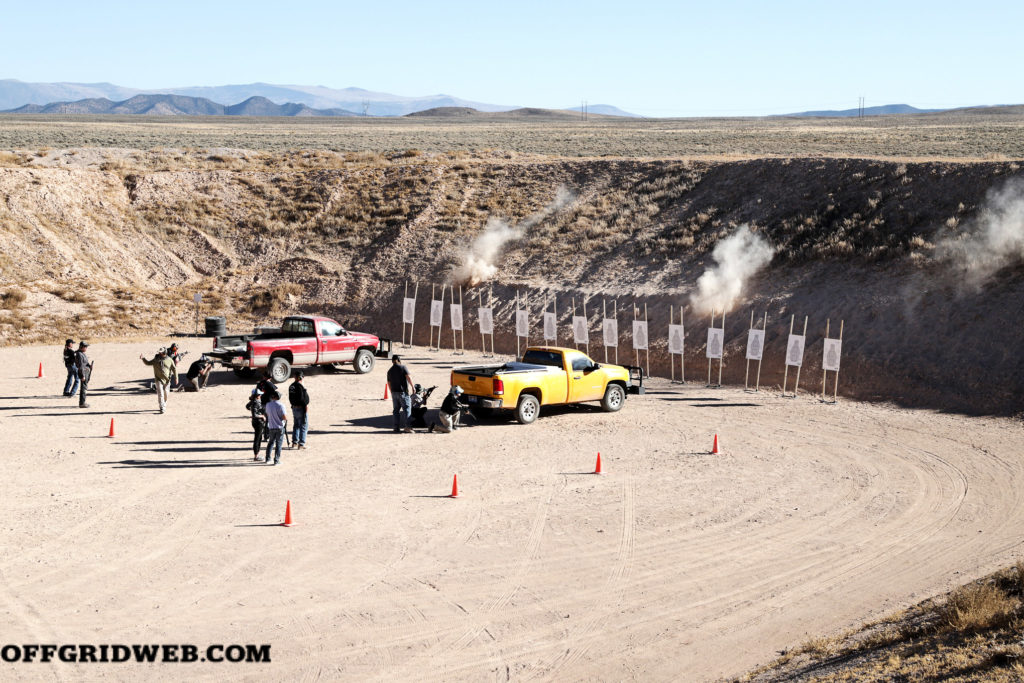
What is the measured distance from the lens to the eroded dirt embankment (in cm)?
3148

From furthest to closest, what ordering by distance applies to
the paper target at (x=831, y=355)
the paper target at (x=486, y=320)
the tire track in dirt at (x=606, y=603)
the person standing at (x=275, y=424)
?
the paper target at (x=486, y=320)
the paper target at (x=831, y=355)
the person standing at (x=275, y=424)
the tire track in dirt at (x=606, y=603)

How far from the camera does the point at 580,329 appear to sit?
3581cm

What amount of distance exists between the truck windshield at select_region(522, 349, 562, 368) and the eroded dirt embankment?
9.45m

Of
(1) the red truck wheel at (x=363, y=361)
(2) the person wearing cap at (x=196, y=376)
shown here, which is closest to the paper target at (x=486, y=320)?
(1) the red truck wheel at (x=363, y=361)

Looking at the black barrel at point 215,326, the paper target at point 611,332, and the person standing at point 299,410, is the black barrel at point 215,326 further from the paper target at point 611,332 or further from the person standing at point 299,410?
the person standing at point 299,410

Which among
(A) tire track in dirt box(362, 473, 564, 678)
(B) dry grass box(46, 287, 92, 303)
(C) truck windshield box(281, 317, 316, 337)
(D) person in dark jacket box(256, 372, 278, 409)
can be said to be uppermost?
(D) person in dark jacket box(256, 372, 278, 409)

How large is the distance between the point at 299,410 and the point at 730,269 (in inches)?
878

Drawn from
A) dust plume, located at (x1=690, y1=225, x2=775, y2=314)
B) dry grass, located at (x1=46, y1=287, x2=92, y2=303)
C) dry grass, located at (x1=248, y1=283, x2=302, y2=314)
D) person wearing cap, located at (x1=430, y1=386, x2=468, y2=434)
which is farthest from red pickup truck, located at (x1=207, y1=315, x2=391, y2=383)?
dry grass, located at (x1=46, y1=287, x2=92, y2=303)

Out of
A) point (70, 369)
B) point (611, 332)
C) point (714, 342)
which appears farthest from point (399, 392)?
point (611, 332)

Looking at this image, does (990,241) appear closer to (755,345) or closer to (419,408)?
(755,345)

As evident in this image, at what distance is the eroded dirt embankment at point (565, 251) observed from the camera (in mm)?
31484

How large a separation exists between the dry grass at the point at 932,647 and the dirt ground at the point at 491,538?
0.61 meters

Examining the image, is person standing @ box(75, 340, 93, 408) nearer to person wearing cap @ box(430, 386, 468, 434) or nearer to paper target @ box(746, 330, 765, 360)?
person wearing cap @ box(430, 386, 468, 434)

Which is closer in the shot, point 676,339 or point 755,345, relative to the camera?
point 755,345
